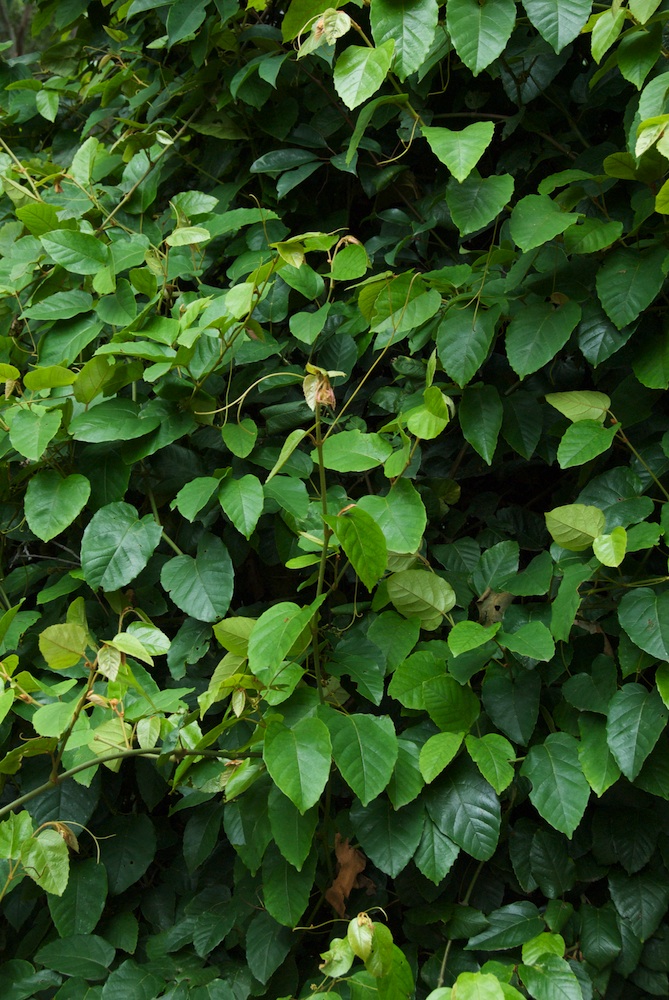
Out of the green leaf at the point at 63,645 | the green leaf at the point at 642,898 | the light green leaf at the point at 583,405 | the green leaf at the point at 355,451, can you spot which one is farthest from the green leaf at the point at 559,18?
the green leaf at the point at 642,898

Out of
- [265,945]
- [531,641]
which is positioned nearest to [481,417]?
[531,641]

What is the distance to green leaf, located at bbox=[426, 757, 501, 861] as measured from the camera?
1.16 meters

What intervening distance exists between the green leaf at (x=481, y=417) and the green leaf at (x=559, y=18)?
47 cm

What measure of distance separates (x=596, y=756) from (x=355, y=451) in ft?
1.73

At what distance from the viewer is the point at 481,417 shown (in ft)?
4.29

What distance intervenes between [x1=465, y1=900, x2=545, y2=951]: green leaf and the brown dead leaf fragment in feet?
0.59

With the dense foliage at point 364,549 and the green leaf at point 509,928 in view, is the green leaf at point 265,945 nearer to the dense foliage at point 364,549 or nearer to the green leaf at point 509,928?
the dense foliage at point 364,549


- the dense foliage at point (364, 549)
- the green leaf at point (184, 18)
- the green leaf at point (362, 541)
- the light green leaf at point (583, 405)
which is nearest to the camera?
the green leaf at point (362, 541)

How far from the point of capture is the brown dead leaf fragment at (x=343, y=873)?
1263 mm

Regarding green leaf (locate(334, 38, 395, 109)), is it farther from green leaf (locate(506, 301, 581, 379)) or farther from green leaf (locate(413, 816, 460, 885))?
green leaf (locate(413, 816, 460, 885))

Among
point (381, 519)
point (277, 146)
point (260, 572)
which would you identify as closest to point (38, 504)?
point (260, 572)

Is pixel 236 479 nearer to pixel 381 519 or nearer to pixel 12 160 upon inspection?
pixel 381 519

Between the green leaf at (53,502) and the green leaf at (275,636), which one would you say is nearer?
the green leaf at (275,636)

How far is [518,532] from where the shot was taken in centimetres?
146
